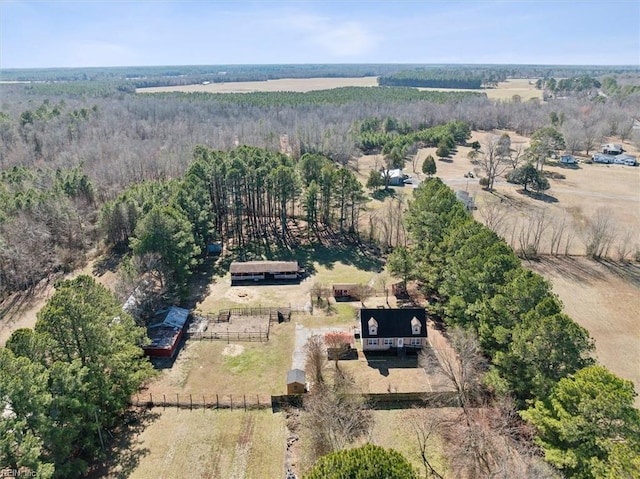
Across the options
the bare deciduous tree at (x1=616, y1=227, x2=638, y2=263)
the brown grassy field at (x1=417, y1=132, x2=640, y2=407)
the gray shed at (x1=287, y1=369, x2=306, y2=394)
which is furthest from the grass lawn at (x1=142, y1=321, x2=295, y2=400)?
the bare deciduous tree at (x1=616, y1=227, x2=638, y2=263)

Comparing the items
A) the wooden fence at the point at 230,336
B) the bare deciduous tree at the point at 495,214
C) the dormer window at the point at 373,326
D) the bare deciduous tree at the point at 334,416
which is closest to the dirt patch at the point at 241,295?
the wooden fence at the point at 230,336

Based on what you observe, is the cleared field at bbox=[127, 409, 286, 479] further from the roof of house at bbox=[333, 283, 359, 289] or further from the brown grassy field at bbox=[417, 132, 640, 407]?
the brown grassy field at bbox=[417, 132, 640, 407]

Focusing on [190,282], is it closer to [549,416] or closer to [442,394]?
[442,394]

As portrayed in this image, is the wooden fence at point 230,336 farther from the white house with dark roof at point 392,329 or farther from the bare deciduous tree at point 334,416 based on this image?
the white house with dark roof at point 392,329

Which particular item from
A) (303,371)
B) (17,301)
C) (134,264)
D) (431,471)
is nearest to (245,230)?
(134,264)

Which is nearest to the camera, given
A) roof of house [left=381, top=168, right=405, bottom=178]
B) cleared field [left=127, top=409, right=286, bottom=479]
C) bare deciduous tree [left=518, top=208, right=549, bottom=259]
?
cleared field [left=127, top=409, right=286, bottom=479]

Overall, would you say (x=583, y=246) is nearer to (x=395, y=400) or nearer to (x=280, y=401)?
(x=395, y=400)
